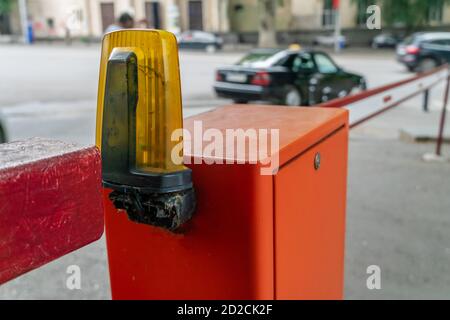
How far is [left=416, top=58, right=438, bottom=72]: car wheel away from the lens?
678 inches

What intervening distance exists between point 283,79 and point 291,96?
0.37 meters

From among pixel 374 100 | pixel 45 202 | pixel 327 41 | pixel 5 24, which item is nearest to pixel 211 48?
pixel 327 41

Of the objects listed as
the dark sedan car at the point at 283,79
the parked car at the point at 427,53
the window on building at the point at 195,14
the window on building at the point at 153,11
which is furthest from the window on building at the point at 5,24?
the dark sedan car at the point at 283,79

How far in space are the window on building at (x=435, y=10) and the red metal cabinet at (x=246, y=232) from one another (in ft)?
112

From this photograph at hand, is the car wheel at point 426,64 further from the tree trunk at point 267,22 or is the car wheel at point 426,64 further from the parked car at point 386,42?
the parked car at point 386,42

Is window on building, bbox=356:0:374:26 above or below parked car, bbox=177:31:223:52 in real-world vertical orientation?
above

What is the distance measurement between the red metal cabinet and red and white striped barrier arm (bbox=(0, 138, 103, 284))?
48 cm

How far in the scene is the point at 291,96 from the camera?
10.4 metres

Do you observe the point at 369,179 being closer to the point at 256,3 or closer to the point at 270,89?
the point at 270,89

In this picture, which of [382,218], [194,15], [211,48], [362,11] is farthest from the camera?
[194,15]

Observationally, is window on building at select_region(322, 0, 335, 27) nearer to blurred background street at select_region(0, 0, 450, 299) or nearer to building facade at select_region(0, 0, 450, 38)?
building facade at select_region(0, 0, 450, 38)

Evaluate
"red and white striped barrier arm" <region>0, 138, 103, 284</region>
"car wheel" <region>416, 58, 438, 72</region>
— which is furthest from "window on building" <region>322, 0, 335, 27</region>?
"red and white striped barrier arm" <region>0, 138, 103, 284</region>

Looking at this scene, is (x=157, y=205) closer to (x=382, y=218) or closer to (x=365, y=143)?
(x=382, y=218)
